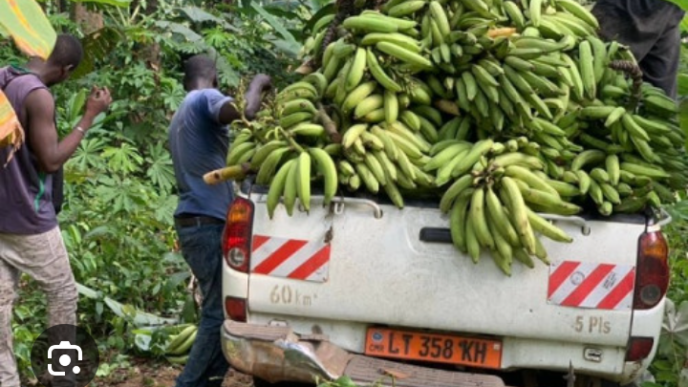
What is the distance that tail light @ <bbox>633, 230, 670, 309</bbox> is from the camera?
4.14m

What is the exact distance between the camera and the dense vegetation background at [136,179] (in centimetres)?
618

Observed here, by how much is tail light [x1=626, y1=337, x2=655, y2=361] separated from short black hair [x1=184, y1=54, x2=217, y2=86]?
2613 mm

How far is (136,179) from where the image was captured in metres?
8.51

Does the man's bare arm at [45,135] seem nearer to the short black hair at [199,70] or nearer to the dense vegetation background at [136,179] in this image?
the dense vegetation background at [136,179]

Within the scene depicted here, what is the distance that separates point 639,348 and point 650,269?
32 cm

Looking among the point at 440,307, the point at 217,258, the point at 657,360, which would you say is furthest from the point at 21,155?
the point at 657,360

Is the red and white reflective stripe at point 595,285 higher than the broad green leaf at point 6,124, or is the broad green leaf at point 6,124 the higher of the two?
the broad green leaf at point 6,124

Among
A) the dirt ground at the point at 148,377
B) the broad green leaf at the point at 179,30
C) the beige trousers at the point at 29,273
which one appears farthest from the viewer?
the broad green leaf at the point at 179,30

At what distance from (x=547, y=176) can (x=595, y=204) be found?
22 cm

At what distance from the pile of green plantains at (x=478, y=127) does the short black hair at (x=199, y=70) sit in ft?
3.57

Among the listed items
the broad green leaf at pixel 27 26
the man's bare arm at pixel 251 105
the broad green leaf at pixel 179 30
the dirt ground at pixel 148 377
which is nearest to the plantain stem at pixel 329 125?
the man's bare arm at pixel 251 105

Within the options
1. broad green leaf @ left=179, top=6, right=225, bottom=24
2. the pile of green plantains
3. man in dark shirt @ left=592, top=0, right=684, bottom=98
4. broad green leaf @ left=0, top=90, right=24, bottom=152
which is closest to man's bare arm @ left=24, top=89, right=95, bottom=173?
the pile of green plantains

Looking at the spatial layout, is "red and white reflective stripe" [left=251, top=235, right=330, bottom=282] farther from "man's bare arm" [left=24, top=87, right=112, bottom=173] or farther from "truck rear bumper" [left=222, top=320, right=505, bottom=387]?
"man's bare arm" [left=24, top=87, right=112, bottom=173]

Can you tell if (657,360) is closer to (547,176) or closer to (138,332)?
(547,176)
